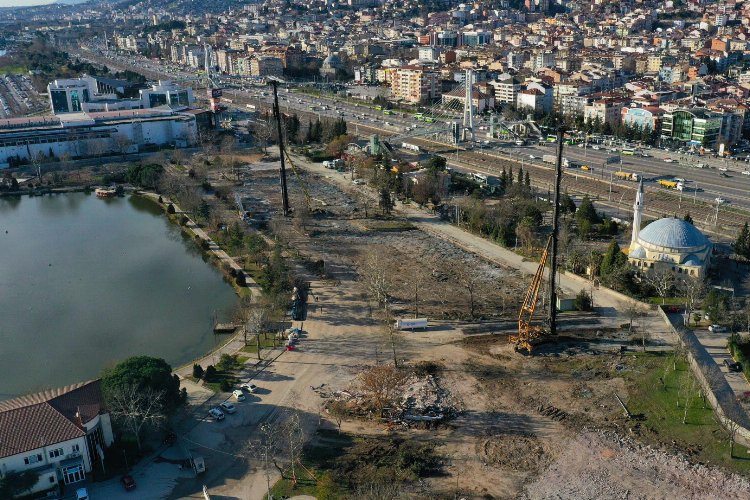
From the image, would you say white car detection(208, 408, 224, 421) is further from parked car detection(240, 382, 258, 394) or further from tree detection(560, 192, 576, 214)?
tree detection(560, 192, 576, 214)

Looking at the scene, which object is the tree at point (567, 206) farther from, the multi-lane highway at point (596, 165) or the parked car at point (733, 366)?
the parked car at point (733, 366)

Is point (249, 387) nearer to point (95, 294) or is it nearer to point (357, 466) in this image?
point (357, 466)

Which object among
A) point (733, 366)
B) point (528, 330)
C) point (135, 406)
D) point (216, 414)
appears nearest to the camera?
point (135, 406)

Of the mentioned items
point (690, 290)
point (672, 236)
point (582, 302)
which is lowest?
point (582, 302)

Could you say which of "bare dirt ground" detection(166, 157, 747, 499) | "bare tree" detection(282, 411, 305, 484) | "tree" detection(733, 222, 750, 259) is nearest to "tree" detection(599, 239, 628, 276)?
"bare dirt ground" detection(166, 157, 747, 499)

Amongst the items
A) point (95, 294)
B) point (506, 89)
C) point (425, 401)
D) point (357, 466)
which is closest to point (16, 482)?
point (357, 466)

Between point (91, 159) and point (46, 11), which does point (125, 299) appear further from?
point (46, 11)

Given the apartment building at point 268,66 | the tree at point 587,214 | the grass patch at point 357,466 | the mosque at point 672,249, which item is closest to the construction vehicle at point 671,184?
the tree at point 587,214

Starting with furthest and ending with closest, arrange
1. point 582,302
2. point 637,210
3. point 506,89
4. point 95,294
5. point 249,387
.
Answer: point 506,89, point 95,294, point 637,210, point 582,302, point 249,387
